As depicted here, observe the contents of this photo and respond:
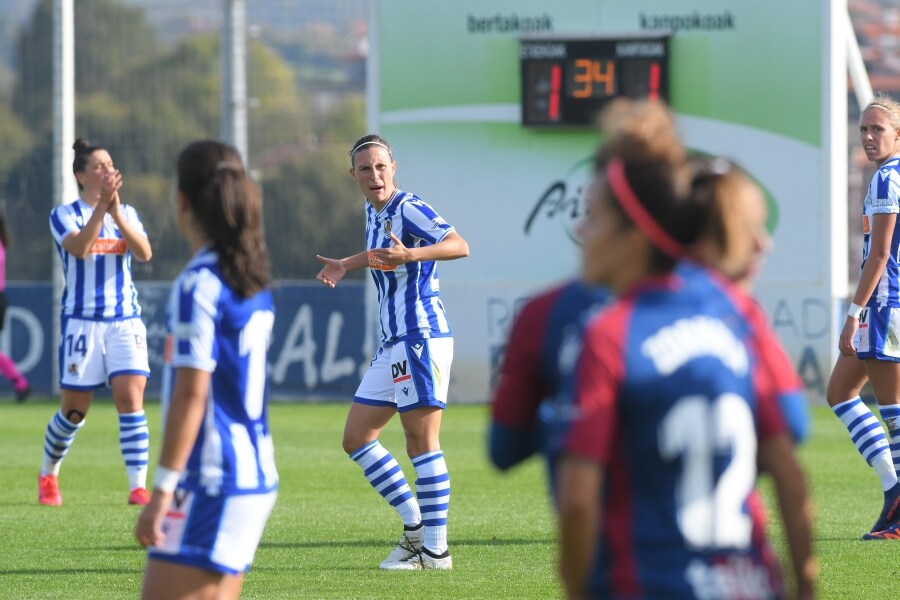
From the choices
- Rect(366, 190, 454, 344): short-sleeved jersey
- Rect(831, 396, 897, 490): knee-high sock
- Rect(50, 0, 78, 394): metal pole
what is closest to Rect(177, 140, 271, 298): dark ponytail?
Rect(366, 190, 454, 344): short-sleeved jersey

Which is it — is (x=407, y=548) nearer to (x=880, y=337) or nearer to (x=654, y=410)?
(x=880, y=337)

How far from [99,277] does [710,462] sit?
24.3 feet

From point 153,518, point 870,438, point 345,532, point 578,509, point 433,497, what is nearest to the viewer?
point 578,509

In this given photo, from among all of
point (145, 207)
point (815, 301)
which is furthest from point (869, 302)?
point (145, 207)

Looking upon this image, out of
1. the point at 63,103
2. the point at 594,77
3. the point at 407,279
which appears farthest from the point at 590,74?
the point at 407,279

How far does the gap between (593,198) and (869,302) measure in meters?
5.65

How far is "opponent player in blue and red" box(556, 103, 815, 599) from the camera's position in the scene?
9.30ft

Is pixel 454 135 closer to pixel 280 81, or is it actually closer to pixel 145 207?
pixel 145 207

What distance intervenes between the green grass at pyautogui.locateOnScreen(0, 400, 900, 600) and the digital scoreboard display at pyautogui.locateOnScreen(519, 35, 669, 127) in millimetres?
5355

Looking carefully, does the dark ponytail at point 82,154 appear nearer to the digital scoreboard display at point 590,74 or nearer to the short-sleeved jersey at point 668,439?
the short-sleeved jersey at point 668,439

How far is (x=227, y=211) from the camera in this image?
165 inches

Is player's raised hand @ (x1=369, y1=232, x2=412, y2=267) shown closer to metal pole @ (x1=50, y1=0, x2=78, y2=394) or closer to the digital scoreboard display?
the digital scoreboard display

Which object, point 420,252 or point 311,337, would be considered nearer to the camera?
point 420,252

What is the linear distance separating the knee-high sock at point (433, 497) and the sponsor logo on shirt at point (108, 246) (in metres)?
3.28
